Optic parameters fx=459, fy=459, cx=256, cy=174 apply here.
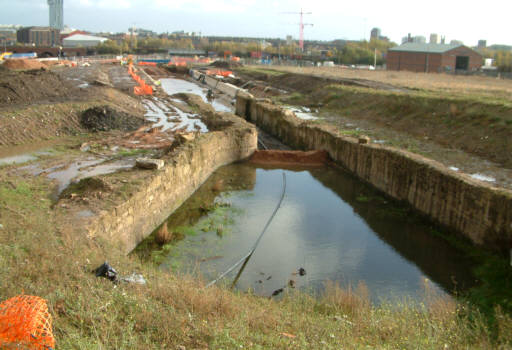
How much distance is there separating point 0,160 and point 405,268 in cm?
1687

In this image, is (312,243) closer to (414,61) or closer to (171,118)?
(171,118)

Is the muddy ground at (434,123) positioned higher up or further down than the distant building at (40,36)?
further down

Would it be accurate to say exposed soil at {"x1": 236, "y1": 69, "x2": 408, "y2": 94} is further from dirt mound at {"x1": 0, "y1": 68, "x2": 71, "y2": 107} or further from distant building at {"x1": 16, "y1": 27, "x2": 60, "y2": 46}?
distant building at {"x1": 16, "y1": 27, "x2": 60, "y2": 46}

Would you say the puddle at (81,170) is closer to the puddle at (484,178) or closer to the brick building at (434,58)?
the puddle at (484,178)

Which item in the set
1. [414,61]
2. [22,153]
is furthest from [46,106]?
[414,61]

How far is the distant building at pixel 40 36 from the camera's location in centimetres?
15550

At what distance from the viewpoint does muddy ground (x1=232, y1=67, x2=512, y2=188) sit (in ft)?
62.7

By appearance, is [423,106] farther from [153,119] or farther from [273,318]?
[273,318]

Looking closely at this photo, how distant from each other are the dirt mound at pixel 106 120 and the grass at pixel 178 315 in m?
18.4

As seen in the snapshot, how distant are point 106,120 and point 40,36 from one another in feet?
494

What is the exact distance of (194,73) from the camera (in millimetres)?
75000

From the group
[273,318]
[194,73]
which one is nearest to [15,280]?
[273,318]

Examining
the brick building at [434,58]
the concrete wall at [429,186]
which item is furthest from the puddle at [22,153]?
the brick building at [434,58]

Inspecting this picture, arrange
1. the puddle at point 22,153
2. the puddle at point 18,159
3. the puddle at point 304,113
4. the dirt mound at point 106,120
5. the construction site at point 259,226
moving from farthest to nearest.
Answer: the puddle at point 304,113
the dirt mound at point 106,120
the puddle at point 22,153
the puddle at point 18,159
the construction site at point 259,226
